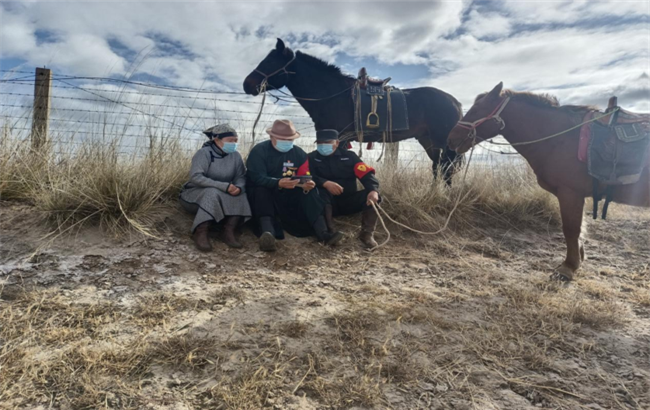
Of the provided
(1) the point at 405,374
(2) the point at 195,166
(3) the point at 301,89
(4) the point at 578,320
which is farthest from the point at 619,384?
(3) the point at 301,89

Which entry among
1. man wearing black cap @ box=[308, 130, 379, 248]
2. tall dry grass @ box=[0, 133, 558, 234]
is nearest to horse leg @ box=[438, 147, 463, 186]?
tall dry grass @ box=[0, 133, 558, 234]

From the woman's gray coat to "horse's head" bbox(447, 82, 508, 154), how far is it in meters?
2.35

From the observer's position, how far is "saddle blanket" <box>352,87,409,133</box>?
17.1ft

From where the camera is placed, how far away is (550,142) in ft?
12.3

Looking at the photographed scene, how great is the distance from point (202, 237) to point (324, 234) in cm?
125

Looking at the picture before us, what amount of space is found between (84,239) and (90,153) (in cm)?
124

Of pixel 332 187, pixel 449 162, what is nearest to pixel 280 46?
pixel 332 187

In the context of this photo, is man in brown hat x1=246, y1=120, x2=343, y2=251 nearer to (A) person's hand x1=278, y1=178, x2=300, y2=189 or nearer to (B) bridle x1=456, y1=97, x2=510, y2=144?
(A) person's hand x1=278, y1=178, x2=300, y2=189

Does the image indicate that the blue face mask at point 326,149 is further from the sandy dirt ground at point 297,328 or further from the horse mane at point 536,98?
the horse mane at point 536,98

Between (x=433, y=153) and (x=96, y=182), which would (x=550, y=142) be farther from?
(x=96, y=182)

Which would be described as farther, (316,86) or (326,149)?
(316,86)

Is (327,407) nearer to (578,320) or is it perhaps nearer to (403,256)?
(578,320)

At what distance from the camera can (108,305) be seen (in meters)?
2.56

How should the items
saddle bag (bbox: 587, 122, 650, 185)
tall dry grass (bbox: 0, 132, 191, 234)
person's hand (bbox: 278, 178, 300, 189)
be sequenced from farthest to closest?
person's hand (bbox: 278, 178, 300, 189) < tall dry grass (bbox: 0, 132, 191, 234) < saddle bag (bbox: 587, 122, 650, 185)
